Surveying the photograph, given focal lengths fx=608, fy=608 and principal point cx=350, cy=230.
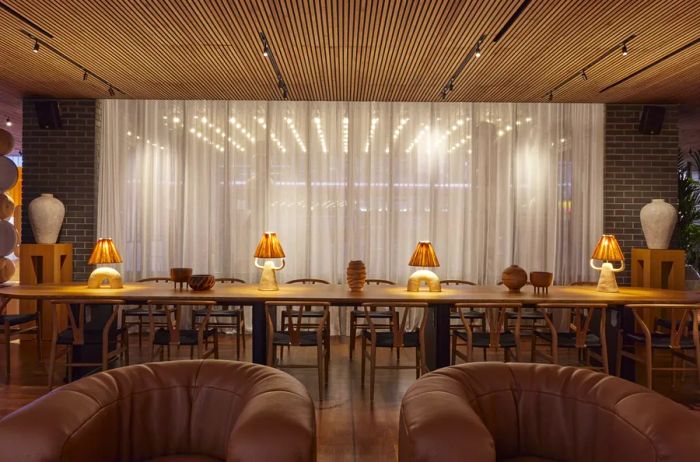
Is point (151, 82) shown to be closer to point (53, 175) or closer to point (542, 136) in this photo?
point (53, 175)

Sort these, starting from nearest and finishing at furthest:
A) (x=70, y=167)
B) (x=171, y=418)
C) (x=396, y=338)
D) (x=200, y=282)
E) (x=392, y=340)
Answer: (x=171, y=418), (x=396, y=338), (x=392, y=340), (x=200, y=282), (x=70, y=167)

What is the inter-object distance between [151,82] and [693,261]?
757cm

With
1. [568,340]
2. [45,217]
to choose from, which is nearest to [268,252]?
[568,340]

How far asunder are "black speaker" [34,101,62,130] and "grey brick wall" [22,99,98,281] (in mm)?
82

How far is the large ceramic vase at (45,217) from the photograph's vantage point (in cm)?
671

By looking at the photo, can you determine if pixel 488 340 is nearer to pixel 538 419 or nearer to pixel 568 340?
pixel 568 340

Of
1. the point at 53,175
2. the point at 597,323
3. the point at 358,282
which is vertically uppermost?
the point at 53,175

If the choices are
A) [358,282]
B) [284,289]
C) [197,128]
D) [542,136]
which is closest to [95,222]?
[197,128]

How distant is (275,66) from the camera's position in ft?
18.7

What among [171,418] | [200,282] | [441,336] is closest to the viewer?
[171,418]

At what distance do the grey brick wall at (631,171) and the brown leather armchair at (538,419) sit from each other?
528cm

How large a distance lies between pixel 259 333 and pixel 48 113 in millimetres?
4124

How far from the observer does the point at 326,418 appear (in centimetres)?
417

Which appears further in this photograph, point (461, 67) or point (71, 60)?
point (461, 67)
